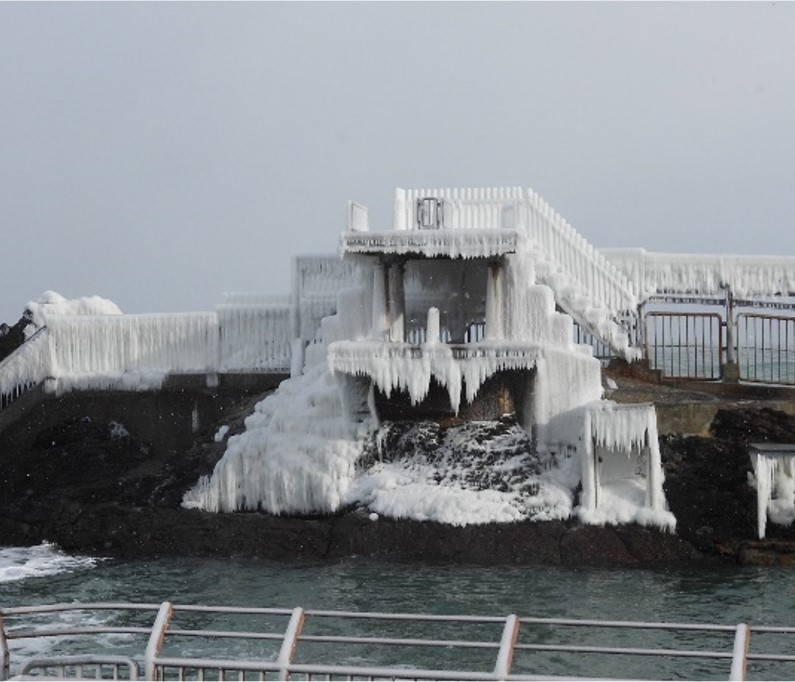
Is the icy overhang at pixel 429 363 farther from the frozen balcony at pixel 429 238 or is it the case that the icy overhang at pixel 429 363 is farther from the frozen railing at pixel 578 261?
the frozen railing at pixel 578 261

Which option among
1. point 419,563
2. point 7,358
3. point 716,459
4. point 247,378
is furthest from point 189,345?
point 716,459

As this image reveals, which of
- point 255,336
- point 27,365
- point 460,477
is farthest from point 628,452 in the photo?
point 27,365

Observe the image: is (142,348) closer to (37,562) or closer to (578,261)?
(37,562)

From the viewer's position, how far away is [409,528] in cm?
2878

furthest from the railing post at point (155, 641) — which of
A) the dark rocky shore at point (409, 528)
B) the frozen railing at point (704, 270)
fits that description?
the frozen railing at point (704, 270)

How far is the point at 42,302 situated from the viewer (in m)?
40.8

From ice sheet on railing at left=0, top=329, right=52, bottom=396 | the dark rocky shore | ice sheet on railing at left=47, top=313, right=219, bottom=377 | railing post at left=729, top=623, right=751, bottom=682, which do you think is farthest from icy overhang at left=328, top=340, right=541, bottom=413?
railing post at left=729, top=623, right=751, bottom=682

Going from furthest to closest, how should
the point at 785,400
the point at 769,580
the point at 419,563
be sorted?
the point at 785,400 < the point at 419,563 < the point at 769,580

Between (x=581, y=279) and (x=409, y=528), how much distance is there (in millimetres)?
10294

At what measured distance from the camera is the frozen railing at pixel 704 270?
36969 mm

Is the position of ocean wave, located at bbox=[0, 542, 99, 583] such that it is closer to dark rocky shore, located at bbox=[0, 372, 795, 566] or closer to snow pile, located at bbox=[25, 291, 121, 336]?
dark rocky shore, located at bbox=[0, 372, 795, 566]

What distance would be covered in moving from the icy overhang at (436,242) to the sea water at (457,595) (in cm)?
729

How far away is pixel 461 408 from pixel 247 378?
7671 mm

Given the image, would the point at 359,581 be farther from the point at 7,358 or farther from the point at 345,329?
the point at 7,358
